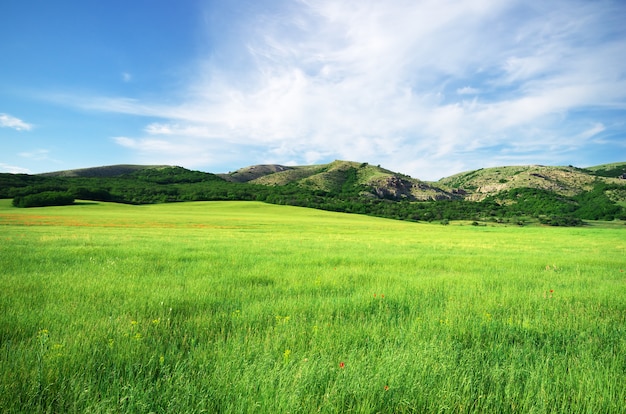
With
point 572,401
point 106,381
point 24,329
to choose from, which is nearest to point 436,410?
point 572,401

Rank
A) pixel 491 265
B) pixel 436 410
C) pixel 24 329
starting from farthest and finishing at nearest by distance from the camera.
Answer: pixel 491 265, pixel 24 329, pixel 436 410

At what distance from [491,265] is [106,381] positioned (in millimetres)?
14135

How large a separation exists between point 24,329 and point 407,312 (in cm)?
600

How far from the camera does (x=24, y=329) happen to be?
13.5 feet

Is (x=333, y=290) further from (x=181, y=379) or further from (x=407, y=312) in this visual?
(x=181, y=379)

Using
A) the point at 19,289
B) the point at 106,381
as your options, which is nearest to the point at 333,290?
the point at 106,381

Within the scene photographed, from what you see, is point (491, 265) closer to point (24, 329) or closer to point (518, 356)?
point (518, 356)

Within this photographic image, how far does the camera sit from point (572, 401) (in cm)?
297

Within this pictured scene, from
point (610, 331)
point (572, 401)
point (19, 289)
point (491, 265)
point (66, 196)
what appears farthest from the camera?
point (66, 196)

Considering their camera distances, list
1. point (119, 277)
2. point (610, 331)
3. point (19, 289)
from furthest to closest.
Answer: point (119, 277), point (19, 289), point (610, 331)

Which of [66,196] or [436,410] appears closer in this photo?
[436,410]

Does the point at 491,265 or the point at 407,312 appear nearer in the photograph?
the point at 407,312

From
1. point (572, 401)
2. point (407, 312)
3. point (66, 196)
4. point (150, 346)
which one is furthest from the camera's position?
point (66, 196)

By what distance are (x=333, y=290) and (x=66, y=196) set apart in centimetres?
12650
